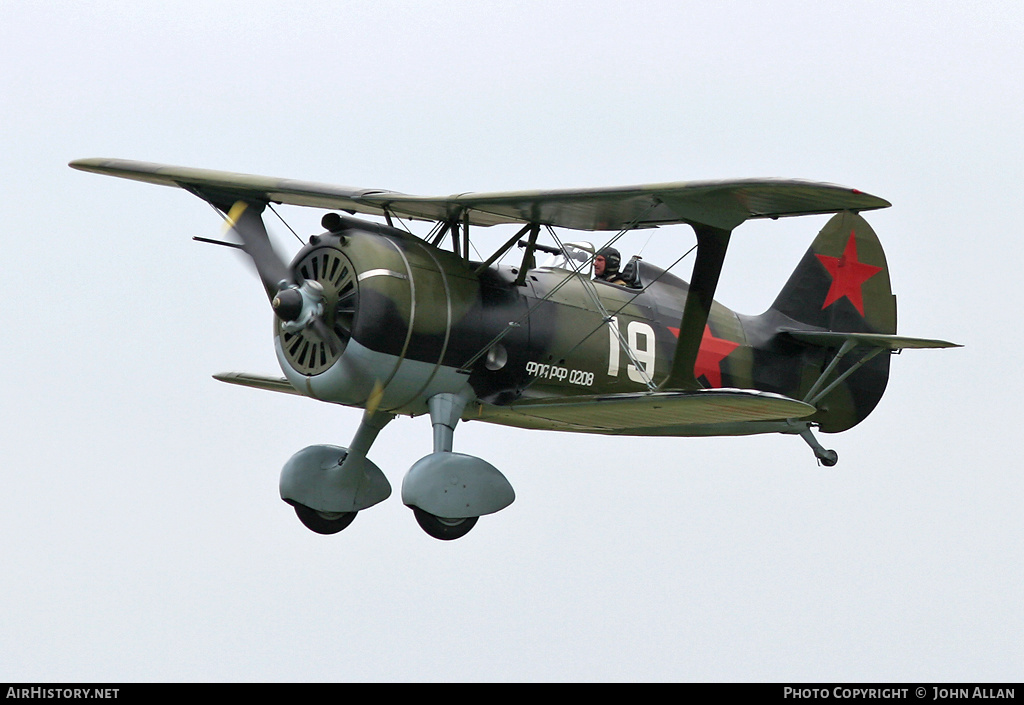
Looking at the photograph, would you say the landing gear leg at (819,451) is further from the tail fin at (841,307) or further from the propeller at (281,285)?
the propeller at (281,285)

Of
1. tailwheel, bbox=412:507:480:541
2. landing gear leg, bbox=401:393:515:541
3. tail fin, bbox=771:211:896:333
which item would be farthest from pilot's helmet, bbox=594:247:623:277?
tailwheel, bbox=412:507:480:541

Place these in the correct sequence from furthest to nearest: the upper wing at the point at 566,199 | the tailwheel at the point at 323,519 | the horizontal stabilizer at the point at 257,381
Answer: the horizontal stabilizer at the point at 257,381
the tailwheel at the point at 323,519
the upper wing at the point at 566,199

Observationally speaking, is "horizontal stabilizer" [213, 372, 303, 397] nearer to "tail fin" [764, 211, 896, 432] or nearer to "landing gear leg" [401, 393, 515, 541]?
"landing gear leg" [401, 393, 515, 541]

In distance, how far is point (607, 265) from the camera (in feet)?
43.1

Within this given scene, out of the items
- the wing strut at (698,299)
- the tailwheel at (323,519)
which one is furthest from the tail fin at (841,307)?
the tailwheel at (323,519)

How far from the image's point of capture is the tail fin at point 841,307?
1441 centimetres

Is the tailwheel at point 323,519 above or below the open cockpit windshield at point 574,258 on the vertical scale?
below

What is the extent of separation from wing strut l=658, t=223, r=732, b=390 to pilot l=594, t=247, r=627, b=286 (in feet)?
5.20

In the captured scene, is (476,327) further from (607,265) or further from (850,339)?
(850,339)

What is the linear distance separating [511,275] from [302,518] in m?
2.62

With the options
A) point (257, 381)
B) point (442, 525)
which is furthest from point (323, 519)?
point (257, 381)

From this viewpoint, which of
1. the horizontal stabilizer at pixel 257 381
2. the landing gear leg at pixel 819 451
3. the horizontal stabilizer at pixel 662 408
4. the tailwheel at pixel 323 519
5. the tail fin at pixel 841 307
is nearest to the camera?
the horizontal stabilizer at pixel 662 408

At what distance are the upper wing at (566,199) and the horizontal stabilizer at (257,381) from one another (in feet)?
5.70

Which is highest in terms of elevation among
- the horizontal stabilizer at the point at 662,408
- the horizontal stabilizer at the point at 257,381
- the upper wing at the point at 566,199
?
the upper wing at the point at 566,199
